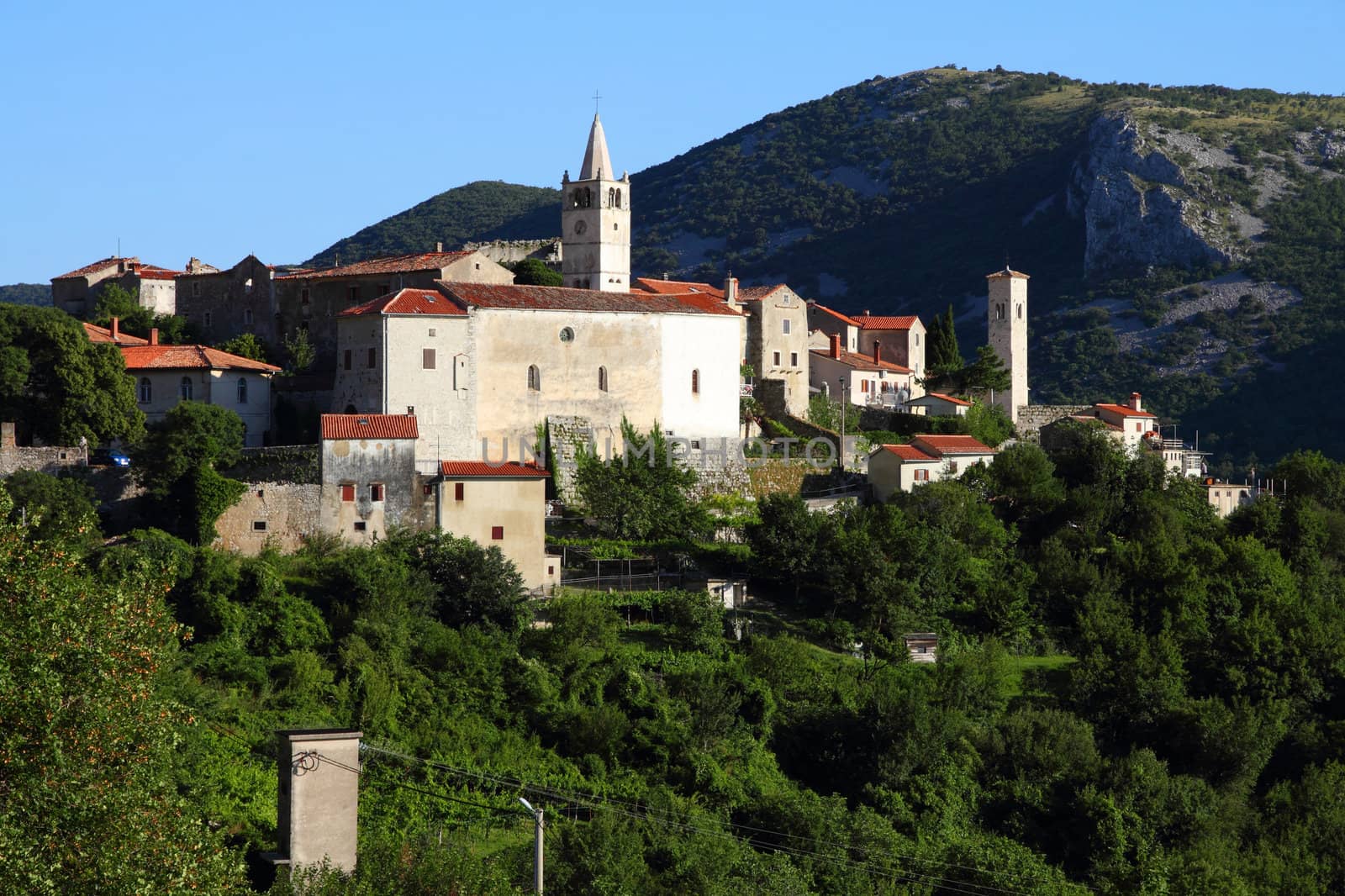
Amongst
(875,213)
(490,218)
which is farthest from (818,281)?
(490,218)

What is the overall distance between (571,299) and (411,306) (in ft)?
17.9

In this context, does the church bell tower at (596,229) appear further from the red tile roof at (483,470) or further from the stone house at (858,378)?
the red tile roof at (483,470)

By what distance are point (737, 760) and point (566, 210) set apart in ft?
80.4

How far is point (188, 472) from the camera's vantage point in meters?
45.4

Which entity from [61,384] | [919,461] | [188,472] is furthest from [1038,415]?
[61,384]

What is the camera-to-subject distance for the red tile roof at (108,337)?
180 ft

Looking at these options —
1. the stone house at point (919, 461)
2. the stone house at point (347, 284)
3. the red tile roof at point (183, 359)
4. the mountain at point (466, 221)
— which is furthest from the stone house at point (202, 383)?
the mountain at point (466, 221)

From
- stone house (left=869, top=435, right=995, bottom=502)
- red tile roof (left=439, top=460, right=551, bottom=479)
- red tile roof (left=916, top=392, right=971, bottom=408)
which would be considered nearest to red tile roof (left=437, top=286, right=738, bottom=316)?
red tile roof (left=439, top=460, right=551, bottom=479)

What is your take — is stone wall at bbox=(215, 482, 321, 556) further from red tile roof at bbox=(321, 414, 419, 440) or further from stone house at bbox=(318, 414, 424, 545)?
red tile roof at bbox=(321, 414, 419, 440)

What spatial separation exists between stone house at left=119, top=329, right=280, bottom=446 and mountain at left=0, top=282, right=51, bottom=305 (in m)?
60.2

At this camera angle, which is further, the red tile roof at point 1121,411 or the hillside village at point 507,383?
the red tile roof at point 1121,411

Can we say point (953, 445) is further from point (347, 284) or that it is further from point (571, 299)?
point (347, 284)

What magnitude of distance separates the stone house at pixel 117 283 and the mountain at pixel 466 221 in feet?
169

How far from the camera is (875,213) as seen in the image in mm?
146875
